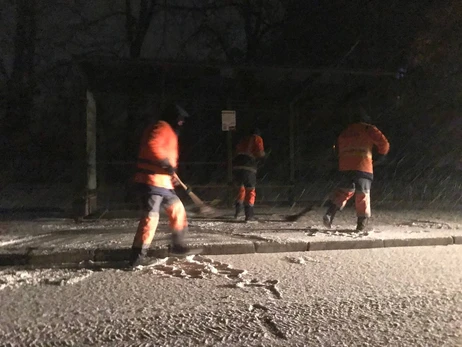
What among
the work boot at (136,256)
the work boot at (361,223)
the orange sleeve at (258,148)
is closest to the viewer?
the work boot at (136,256)

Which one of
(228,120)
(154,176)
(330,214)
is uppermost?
(228,120)

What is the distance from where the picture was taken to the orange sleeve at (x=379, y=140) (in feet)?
27.0

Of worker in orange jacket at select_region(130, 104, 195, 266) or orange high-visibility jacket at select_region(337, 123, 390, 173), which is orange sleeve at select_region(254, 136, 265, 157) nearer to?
orange high-visibility jacket at select_region(337, 123, 390, 173)

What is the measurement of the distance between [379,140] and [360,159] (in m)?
0.42

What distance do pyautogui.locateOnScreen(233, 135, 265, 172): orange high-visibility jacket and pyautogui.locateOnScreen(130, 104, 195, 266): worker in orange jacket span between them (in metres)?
3.25

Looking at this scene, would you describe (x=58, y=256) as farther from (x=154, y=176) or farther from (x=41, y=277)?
(x=154, y=176)

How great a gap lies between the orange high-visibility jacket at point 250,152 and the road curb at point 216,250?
2305 mm

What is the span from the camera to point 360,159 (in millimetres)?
8320

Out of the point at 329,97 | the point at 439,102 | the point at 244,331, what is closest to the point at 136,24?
the point at 329,97

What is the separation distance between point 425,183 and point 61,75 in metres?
12.9

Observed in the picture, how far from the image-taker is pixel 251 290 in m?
5.35

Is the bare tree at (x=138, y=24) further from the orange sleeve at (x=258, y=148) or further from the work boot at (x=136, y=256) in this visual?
the work boot at (x=136, y=256)

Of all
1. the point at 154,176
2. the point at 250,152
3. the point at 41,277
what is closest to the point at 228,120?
the point at 250,152

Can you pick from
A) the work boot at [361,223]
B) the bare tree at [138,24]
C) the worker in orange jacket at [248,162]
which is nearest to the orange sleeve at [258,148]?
the worker in orange jacket at [248,162]
